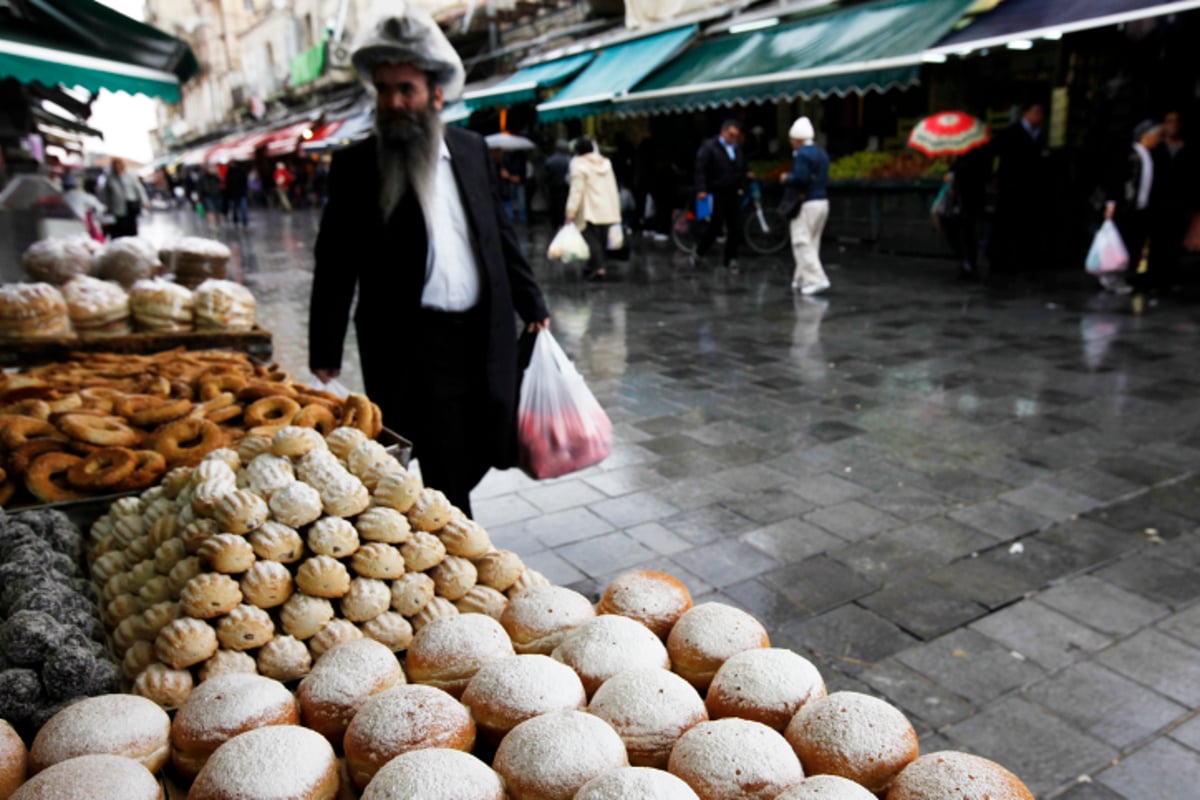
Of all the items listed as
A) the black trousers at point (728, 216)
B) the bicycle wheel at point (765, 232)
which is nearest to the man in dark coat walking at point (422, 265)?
the black trousers at point (728, 216)

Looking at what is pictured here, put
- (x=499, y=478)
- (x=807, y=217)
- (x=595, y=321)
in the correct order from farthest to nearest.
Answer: (x=807, y=217) → (x=595, y=321) → (x=499, y=478)

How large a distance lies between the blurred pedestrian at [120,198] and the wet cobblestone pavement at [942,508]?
857 centimetres

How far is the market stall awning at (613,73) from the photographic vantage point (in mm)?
14400

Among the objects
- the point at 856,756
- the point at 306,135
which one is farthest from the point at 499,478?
the point at 306,135

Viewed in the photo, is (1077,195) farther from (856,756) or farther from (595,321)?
(856,756)

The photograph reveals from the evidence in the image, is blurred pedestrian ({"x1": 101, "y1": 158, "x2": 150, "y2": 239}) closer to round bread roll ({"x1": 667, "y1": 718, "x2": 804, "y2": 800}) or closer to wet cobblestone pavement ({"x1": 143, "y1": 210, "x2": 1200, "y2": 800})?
wet cobblestone pavement ({"x1": 143, "y1": 210, "x2": 1200, "y2": 800})

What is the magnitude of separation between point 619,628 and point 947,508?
323 cm

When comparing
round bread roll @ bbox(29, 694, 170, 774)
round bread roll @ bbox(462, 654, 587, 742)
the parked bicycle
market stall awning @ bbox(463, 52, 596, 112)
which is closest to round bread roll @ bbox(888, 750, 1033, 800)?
round bread roll @ bbox(462, 654, 587, 742)

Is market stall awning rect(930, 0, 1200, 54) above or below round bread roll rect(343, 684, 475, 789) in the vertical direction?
above

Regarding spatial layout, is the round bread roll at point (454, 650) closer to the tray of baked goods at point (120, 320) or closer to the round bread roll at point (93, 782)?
the round bread roll at point (93, 782)

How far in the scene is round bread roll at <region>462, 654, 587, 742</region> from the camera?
1.43 m

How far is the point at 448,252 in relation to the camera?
3.08 meters

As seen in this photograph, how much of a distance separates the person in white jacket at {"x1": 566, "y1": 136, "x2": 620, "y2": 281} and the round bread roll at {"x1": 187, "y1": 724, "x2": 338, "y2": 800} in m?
11.0

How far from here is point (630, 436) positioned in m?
5.67
